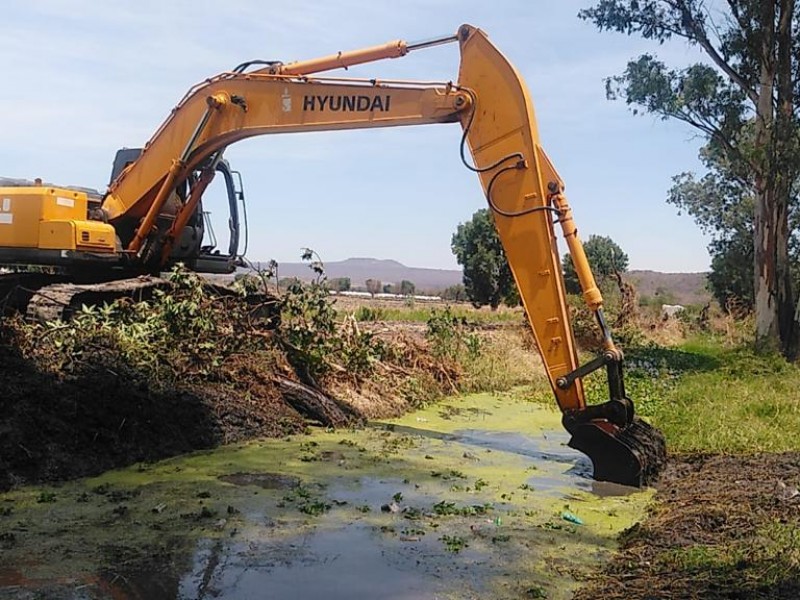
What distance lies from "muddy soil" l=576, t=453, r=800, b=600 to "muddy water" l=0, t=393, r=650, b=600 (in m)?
0.25

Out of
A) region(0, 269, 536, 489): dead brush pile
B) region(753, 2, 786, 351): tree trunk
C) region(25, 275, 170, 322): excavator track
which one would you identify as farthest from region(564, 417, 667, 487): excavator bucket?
region(753, 2, 786, 351): tree trunk

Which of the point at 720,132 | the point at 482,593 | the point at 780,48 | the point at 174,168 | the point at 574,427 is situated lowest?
the point at 482,593

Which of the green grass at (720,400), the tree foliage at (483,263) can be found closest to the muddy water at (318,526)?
the green grass at (720,400)

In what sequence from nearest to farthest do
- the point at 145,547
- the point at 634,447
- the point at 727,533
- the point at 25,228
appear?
the point at 145,547 → the point at 727,533 → the point at 634,447 → the point at 25,228

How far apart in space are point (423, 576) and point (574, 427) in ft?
10.1

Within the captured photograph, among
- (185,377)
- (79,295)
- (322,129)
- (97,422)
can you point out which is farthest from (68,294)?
(322,129)

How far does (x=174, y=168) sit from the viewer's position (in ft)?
33.7

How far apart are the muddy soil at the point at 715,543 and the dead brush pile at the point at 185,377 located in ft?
13.7

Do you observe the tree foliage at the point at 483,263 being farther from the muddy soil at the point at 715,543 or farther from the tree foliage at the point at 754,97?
the muddy soil at the point at 715,543

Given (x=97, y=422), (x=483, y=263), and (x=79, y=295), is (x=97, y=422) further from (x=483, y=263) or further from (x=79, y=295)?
(x=483, y=263)

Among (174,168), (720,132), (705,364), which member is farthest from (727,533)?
(720,132)

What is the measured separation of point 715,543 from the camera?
203 inches

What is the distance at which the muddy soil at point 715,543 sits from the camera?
4391 mm

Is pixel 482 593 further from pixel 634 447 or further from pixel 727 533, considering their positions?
pixel 634 447
